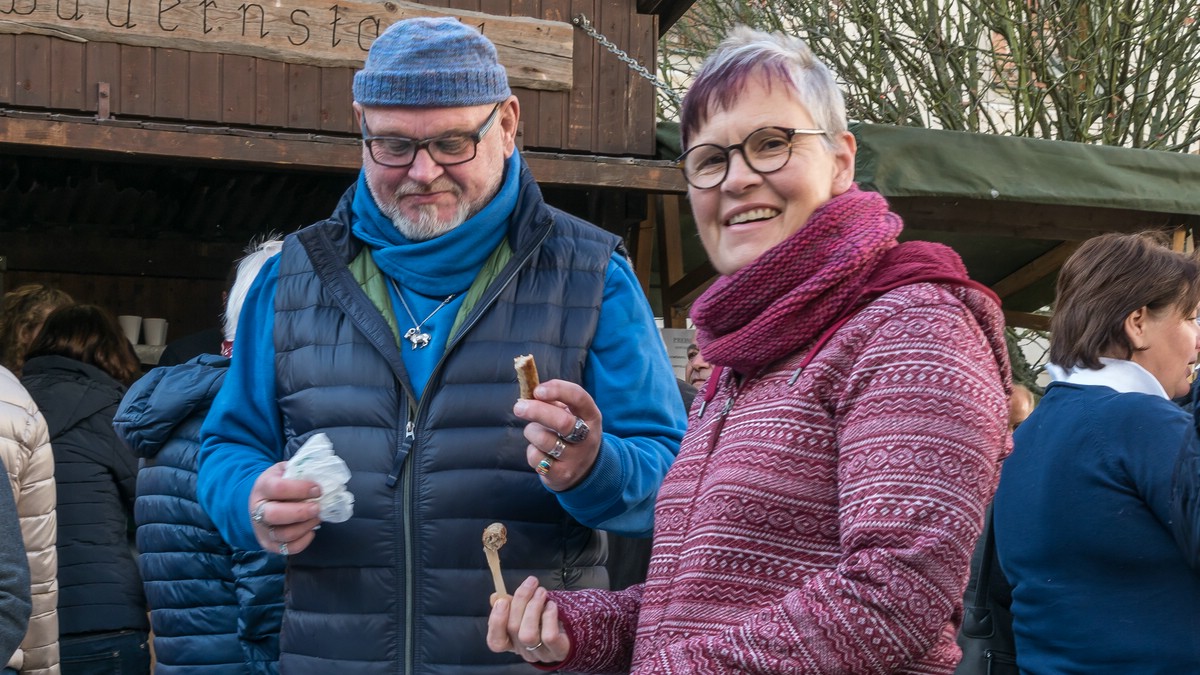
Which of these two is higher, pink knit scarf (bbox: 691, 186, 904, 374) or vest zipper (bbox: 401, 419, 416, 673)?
pink knit scarf (bbox: 691, 186, 904, 374)

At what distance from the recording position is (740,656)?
1489 mm

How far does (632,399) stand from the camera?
257 cm

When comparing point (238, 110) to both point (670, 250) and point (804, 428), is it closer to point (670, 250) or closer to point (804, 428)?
point (670, 250)

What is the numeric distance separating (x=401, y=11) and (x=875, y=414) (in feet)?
17.1

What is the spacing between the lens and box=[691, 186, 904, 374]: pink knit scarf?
5.36ft

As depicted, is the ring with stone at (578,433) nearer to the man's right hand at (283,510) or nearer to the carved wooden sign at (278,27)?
the man's right hand at (283,510)

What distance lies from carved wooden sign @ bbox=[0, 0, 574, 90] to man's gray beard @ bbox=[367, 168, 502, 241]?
382cm

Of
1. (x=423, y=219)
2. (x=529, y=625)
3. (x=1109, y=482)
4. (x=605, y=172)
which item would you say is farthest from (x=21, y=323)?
(x=1109, y=482)

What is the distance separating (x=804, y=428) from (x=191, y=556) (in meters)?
2.44

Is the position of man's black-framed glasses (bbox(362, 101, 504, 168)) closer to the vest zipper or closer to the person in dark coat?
the vest zipper

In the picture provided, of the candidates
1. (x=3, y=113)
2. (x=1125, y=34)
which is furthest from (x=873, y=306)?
(x=1125, y=34)

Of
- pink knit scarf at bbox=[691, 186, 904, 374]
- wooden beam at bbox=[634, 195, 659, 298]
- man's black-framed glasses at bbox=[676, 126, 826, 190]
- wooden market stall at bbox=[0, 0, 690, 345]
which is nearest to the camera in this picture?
pink knit scarf at bbox=[691, 186, 904, 374]

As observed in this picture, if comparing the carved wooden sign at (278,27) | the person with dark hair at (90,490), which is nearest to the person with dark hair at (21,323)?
the person with dark hair at (90,490)

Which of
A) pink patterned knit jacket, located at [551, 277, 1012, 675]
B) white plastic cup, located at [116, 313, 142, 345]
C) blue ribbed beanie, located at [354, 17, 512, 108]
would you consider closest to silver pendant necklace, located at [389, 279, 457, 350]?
blue ribbed beanie, located at [354, 17, 512, 108]
